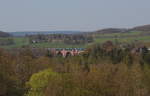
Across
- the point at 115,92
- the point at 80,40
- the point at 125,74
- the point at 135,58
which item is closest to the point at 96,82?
the point at 115,92

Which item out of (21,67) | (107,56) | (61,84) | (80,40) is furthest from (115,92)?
(80,40)

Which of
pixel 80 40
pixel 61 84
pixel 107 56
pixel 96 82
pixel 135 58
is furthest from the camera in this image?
pixel 80 40

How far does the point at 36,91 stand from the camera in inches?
1501

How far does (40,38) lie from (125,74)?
14627 cm

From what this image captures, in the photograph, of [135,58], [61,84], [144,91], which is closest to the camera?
[61,84]

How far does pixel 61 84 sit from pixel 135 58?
46.0m

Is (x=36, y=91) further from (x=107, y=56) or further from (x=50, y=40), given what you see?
(x=50, y=40)

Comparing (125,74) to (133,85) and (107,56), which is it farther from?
(107,56)

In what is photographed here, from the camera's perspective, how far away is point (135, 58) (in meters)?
77.7

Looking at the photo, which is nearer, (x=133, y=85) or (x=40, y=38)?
(x=133, y=85)

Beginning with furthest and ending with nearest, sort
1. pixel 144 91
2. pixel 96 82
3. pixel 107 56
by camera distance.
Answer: pixel 107 56 < pixel 144 91 < pixel 96 82

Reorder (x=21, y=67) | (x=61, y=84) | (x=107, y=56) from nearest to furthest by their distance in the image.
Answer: (x=61, y=84) < (x=21, y=67) < (x=107, y=56)

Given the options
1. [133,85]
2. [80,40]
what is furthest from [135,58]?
[80,40]

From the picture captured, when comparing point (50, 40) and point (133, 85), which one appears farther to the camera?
point (50, 40)
